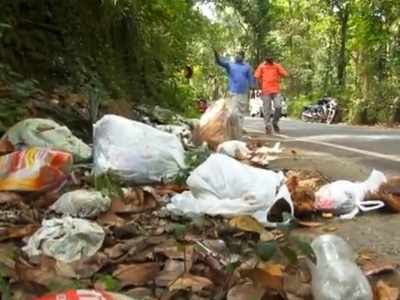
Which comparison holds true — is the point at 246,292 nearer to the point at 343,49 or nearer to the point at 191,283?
the point at 191,283

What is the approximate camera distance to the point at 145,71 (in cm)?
788

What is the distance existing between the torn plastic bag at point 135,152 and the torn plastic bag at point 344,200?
3.12 feet

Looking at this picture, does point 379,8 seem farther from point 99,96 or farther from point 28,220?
point 28,220

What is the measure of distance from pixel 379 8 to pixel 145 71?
1354cm

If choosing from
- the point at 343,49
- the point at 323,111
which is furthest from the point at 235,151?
the point at 343,49

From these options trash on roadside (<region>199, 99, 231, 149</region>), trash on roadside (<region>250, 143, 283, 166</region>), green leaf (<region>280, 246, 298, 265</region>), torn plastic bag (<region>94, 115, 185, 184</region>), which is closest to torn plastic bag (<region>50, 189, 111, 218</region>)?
torn plastic bag (<region>94, 115, 185, 184</region>)

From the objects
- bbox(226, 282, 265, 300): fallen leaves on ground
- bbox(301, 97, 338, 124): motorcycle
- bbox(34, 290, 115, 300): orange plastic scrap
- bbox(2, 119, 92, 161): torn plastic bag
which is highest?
bbox(2, 119, 92, 161): torn plastic bag

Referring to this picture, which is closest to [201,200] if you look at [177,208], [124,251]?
[177,208]

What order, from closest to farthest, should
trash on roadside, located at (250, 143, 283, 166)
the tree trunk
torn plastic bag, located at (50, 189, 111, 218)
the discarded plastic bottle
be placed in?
the discarded plastic bottle < torn plastic bag, located at (50, 189, 111, 218) < trash on roadside, located at (250, 143, 283, 166) < the tree trunk

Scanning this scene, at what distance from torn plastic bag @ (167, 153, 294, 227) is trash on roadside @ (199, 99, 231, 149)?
109 inches

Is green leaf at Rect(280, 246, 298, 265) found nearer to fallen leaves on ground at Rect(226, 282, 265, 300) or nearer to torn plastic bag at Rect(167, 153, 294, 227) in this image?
fallen leaves on ground at Rect(226, 282, 265, 300)

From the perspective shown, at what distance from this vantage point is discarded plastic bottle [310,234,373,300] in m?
→ 2.34

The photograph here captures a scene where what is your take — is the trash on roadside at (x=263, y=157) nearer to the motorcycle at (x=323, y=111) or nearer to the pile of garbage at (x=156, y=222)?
the pile of garbage at (x=156, y=222)

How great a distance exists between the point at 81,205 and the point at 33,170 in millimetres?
506
